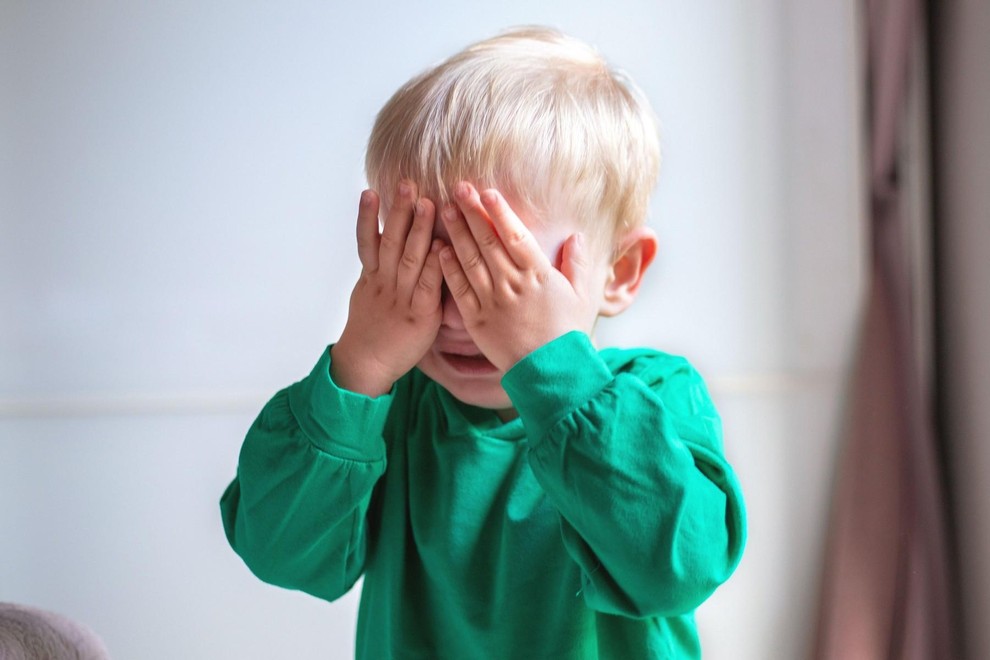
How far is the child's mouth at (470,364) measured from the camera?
2.25ft

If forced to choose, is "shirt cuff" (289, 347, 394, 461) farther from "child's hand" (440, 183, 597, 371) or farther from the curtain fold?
the curtain fold

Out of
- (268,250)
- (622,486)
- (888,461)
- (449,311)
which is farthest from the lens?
(268,250)

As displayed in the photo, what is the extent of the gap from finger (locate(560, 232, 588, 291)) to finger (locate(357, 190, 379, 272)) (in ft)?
0.43

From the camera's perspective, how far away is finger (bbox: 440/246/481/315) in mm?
621

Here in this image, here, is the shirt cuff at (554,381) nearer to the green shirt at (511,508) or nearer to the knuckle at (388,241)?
the green shirt at (511,508)

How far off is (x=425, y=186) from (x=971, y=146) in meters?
0.72

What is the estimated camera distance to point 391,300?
64 centimetres

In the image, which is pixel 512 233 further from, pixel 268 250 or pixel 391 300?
pixel 268 250

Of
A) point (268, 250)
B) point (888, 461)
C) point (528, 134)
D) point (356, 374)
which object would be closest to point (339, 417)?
point (356, 374)

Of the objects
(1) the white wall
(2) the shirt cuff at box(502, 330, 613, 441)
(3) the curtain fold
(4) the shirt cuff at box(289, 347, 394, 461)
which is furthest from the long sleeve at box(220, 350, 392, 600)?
(3) the curtain fold

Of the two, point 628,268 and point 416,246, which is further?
point 628,268

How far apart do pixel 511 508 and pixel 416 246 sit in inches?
8.4

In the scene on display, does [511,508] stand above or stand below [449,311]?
below

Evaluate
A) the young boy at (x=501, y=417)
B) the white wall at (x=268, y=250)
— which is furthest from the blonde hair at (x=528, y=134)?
the white wall at (x=268, y=250)
